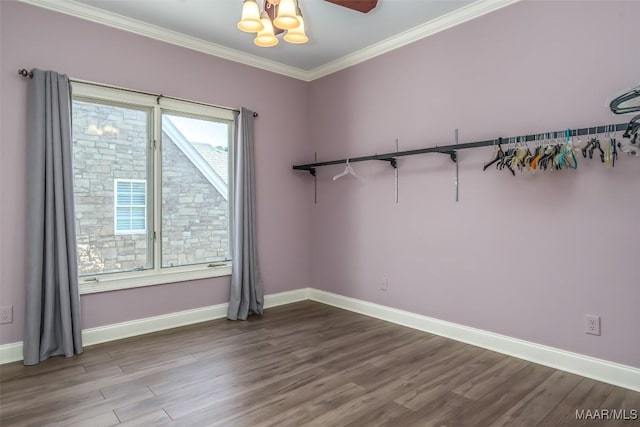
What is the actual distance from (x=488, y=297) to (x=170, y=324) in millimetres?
2966

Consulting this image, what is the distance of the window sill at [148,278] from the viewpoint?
3.34 meters

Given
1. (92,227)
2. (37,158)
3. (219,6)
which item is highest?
(219,6)

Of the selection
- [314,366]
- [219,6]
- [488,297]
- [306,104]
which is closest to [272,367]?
[314,366]

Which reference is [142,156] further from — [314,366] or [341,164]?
[314,366]

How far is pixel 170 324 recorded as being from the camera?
3.78 metres

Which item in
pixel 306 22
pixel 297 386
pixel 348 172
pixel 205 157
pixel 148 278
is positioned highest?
pixel 306 22

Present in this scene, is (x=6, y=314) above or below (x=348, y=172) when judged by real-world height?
below

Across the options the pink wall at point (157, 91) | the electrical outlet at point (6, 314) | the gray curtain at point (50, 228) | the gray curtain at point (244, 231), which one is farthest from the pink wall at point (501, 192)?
the electrical outlet at point (6, 314)

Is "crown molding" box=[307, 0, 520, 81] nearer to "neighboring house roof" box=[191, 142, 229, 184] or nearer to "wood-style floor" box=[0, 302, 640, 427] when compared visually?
"neighboring house roof" box=[191, 142, 229, 184]

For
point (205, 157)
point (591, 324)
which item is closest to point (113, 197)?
point (205, 157)

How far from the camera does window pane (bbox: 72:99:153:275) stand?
3328mm

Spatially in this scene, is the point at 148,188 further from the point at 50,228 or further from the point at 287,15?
the point at 287,15

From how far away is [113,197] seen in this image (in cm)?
348

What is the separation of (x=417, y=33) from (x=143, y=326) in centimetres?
381
